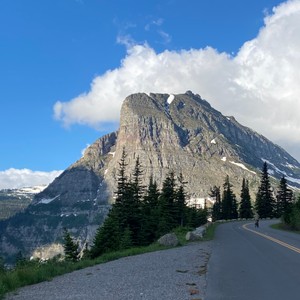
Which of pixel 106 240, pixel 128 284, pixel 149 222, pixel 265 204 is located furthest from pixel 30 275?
pixel 265 204

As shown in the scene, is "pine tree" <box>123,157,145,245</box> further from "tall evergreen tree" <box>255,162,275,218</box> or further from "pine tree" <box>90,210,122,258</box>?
"tall evergreen tree" <box>255,162,275,218</box>

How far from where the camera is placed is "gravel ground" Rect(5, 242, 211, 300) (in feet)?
34.0

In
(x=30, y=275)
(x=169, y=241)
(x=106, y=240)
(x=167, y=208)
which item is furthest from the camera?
(x=167, y=208)

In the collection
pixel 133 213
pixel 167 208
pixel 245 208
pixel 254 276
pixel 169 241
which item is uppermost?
pixel 245 208

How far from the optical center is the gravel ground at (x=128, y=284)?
34.0 feet

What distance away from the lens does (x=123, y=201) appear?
151ft

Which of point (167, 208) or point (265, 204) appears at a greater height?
point (265, 204)

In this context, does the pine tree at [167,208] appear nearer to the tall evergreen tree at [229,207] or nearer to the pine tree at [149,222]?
the pine tree at [149,222]

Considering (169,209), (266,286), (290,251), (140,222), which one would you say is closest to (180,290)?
(266,286)

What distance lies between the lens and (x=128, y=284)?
1191 cm

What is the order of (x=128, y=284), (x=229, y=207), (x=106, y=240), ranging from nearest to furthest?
(x=128, y=284)
(x=106, y=240)
(x=229, y=207)

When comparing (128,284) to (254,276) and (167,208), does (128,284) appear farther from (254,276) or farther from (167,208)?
(167,208)

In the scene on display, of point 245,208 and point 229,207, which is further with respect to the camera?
point 229,207

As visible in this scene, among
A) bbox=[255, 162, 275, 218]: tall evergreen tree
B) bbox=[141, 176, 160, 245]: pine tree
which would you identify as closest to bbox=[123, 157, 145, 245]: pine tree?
bbox=[141, 176, 160, 245]: pine tree
